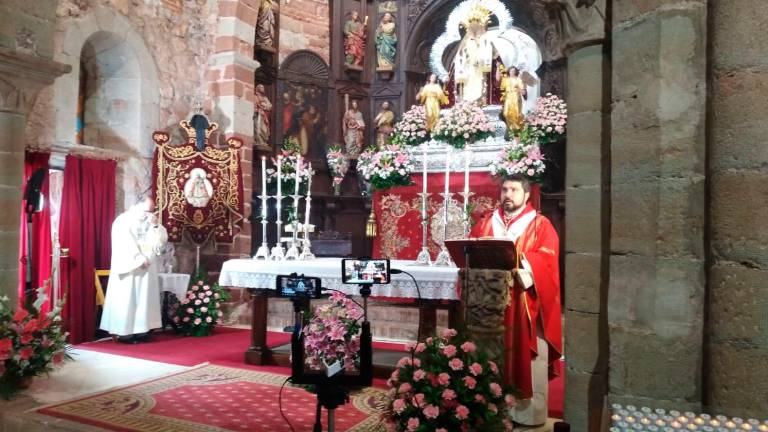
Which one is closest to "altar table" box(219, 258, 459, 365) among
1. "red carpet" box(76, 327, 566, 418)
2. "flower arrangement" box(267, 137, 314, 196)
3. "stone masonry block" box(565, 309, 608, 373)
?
"red carpet" box(76, 327, 566, 418)

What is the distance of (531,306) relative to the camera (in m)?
4.75

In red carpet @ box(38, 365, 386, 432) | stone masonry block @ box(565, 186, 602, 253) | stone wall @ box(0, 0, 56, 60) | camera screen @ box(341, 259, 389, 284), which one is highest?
stone wall @ box(0, 0, 56, 60)

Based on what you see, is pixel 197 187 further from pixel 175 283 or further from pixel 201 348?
pixel 201 348

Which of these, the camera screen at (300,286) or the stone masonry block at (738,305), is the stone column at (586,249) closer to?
the stone masonry block at (738,305)

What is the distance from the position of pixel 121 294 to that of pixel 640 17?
268 inches

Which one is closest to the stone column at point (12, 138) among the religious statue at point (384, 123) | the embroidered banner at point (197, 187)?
the embroidered banner at point (197, 187)

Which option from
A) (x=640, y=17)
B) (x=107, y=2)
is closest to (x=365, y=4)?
(x=107, y=2)

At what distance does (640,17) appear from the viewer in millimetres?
3121

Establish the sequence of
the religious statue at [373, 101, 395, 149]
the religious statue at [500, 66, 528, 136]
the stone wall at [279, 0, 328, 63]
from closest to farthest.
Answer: the religious statue at [500, 66, 528, 136]
the stone wall at [279, 0, 328, 63]
the religious statue at [373, 101, 395, 149]

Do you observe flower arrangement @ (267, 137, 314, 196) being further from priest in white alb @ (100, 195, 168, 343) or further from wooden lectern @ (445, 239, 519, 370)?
wooden lectern @ (445, 239, 519, 370)

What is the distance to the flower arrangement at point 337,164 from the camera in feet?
36.3

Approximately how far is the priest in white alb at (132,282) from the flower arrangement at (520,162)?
14.9 feet

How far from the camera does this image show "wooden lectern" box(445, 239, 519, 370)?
4270 millimetres

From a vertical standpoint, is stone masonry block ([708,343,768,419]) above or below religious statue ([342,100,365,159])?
below
